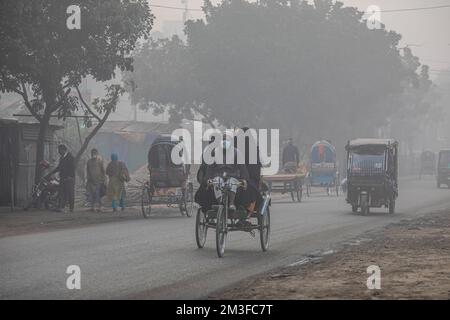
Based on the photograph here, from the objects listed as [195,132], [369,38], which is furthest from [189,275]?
[195,132]

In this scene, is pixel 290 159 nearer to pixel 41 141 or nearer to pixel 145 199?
pixel 41 141

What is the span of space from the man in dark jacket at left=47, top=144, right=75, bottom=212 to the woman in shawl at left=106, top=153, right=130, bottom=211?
108cm

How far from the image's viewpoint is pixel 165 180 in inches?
1030

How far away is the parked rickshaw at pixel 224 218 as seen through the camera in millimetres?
15164

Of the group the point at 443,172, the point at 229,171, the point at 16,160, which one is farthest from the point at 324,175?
the point at 229,171

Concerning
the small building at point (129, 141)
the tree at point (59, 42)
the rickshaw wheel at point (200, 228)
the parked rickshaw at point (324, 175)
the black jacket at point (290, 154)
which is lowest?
the rickshaw wheel at point (200, 228)

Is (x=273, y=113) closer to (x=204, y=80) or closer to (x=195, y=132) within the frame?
(x=204, y=80)

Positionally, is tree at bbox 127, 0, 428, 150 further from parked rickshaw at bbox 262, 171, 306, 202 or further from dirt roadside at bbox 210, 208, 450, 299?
→ dirt roadside at bbox 210, 208, 450, 299

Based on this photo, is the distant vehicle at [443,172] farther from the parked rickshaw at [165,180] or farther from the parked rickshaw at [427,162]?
the parked rickshaw at [165,180]

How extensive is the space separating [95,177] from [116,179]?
Answer: 65 centimetres

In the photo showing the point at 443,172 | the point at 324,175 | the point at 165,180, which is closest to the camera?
the point at 165,180

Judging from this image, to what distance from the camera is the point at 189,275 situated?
13.0 metres

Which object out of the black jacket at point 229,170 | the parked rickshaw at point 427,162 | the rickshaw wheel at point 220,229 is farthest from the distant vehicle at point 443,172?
the rickshaw wheel at point 220,229

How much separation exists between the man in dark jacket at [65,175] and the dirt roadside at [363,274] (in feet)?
34.3
